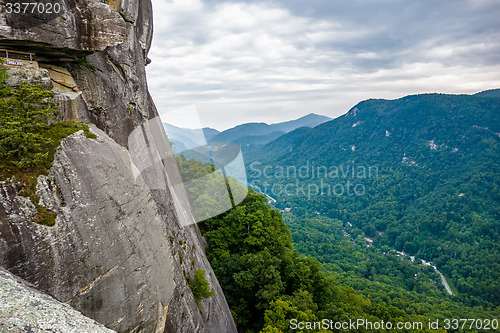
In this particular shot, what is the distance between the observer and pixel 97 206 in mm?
9484

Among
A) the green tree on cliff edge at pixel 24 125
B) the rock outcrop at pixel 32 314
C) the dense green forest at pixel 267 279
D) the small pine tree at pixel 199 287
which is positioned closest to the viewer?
the rock outcrop at pixel 32 314

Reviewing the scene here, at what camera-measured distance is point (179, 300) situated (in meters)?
13.1

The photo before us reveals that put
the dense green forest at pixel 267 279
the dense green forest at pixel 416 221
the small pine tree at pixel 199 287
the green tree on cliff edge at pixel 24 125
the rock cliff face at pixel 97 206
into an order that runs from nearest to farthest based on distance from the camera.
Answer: the rock cliff face at pixel 97 206, the green tree on cliff edge at pixel 24 125, the small pine tree at pixel 199 287, the dense green forest at pixel 267 279, the dense green forest at pixel 416 221

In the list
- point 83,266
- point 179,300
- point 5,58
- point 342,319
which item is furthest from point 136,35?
point 342,319

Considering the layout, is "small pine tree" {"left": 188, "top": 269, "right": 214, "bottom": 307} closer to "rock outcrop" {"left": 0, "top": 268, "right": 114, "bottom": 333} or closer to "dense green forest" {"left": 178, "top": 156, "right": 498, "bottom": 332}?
"dense green forest" {"left": 178, "top": 156, "right": 498, "bottom": 332}

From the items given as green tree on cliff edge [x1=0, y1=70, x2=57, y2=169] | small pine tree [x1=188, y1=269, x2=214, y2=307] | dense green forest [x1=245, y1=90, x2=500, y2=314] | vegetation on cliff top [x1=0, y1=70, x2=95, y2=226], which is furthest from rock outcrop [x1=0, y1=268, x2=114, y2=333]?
dense green forest [x1=245, y1=90, x2=500, y2=314]

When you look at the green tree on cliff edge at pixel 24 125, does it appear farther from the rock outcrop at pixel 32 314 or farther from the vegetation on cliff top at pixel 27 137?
the rock outcrop at pixel 32 314

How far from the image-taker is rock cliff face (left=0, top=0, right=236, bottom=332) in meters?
7.96

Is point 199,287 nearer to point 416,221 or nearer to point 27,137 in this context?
point 27,137

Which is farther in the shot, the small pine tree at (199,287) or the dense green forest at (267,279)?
the dense green forest at (267,279)

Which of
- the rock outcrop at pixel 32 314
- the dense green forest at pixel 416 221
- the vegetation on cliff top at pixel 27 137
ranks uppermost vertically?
the vegetation on cliff top at pixel 27 137

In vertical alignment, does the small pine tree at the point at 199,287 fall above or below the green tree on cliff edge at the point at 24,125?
below

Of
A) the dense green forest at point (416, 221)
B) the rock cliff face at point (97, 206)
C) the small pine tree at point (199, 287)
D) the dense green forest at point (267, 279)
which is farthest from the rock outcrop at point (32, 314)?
the dense green forest at point (416, 221)

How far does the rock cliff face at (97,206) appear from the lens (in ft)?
26.1
